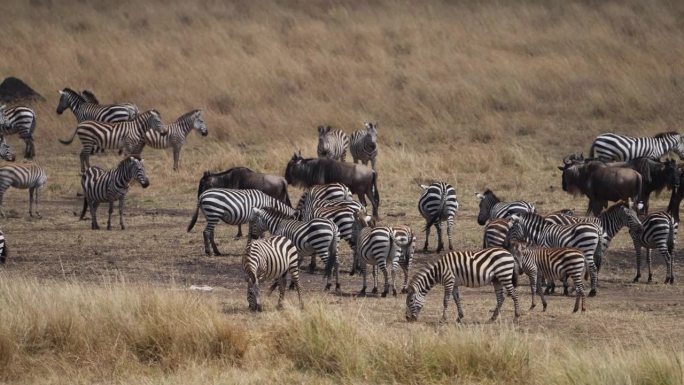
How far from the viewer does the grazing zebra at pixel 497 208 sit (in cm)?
1622

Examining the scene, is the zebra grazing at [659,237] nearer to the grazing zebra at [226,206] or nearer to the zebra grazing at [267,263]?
the grazing zebra at [226,206]

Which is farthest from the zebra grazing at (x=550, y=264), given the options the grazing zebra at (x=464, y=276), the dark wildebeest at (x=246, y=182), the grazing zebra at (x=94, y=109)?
the grazing zebra at (x=94, y=109)

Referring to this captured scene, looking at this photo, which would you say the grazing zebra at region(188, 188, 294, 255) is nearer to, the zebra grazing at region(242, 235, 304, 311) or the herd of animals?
the herd of animals

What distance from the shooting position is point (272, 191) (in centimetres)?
1809

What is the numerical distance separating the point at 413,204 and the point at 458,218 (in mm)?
1388

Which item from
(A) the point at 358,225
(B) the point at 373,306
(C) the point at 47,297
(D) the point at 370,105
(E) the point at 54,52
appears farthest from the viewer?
(E) the point at 54,52

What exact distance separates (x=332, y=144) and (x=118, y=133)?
418 cm

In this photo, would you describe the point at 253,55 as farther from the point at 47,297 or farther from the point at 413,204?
the point at 47,297

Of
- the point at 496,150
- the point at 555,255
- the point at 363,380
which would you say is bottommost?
the point at 363,380

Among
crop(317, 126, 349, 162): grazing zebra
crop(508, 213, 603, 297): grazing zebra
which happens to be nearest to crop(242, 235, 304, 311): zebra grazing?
crop(508, 213, 603, 297): grazing zebra

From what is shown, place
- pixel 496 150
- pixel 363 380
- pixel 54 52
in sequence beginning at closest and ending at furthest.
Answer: pixel 363 380
pixel 496 150
pixel 54 52

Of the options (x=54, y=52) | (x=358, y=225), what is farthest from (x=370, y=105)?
(x=358, y=225)

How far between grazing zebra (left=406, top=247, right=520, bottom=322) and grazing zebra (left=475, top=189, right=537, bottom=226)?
3354 millimetres

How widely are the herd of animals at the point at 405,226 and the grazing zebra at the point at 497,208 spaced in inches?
0.7
